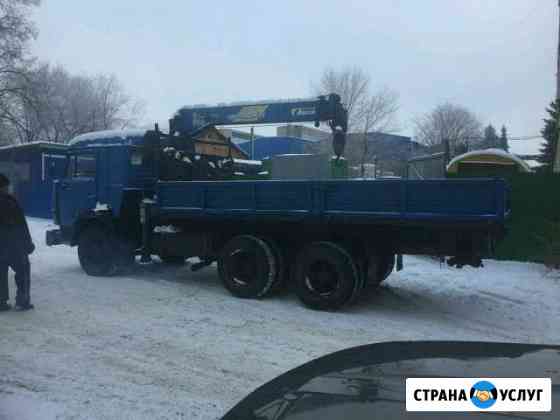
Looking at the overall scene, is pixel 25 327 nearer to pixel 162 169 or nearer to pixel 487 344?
pixel 162 169

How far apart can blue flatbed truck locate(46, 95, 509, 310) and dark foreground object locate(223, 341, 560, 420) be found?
3.58m

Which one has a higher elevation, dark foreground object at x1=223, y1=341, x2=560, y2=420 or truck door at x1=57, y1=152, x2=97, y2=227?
truck door at x1=57, y1=152, x2=97, y2=227

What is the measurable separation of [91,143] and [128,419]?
22.9 feet

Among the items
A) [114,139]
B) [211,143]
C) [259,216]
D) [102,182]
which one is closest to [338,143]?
[259,216]

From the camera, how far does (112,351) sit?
17.1 ft

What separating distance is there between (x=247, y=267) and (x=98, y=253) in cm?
321

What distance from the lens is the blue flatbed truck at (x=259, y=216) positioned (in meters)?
6.39

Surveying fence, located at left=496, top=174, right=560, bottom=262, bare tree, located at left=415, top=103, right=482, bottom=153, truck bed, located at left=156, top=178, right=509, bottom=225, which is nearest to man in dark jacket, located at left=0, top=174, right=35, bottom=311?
truck bed, located at left=156, top=178, right=509, bottom=225

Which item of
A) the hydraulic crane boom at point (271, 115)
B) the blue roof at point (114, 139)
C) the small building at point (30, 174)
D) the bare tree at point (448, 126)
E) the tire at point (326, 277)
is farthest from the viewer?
the bare tree at point (448, 126)

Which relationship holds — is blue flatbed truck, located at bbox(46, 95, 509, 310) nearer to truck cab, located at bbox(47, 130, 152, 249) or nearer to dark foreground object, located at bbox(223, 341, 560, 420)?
truck cab, located at bbox(47, 130, 152, 249)

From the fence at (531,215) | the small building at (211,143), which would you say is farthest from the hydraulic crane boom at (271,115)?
the fence at (531,215)

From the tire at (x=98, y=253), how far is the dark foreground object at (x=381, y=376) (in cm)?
Result: 725

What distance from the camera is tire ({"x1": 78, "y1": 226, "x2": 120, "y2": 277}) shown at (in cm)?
927

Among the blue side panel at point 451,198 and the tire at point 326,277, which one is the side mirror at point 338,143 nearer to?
the tire at point 326,277
